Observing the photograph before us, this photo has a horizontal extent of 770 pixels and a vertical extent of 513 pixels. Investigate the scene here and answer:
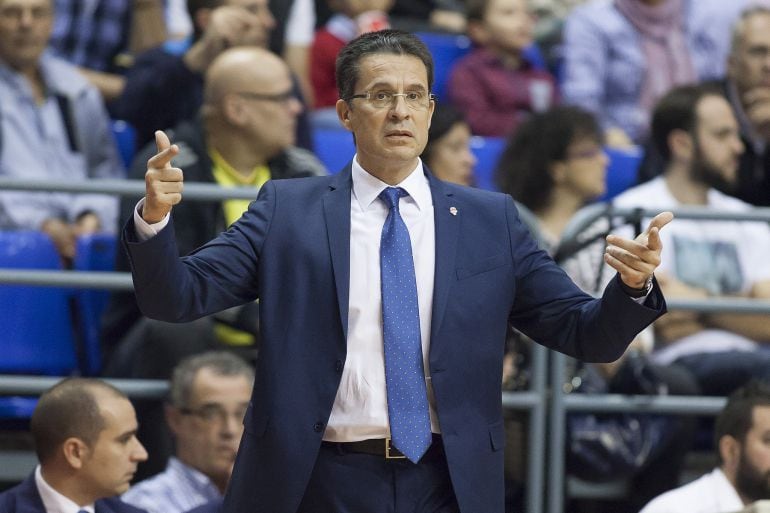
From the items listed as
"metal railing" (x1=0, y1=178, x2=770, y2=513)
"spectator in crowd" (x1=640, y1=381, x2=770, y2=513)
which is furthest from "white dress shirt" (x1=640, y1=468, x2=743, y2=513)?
"metal railing" (x1=0, y1=178, x2=770, y2=513)

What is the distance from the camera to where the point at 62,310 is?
5.60m

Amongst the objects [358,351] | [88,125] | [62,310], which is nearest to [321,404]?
[358,351]

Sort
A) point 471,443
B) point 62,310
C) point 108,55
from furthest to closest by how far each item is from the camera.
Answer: point 108,55, point 62,310, point 471,443

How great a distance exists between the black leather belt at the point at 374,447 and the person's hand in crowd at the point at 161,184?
2.12 feet

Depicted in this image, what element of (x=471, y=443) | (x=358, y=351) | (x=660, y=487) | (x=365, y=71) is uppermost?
(x=365, y=71)

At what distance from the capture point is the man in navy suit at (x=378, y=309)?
3162mm

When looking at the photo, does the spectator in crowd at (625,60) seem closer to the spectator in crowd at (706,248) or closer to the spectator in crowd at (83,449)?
the spectator in crowd at (706,248)

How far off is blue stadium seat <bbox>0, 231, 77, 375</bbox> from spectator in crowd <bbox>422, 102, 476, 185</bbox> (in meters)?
1.71

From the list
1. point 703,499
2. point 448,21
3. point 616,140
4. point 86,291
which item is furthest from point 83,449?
point 448,21

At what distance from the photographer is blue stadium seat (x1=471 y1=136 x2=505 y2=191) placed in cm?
694

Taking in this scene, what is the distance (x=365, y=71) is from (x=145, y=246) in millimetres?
678

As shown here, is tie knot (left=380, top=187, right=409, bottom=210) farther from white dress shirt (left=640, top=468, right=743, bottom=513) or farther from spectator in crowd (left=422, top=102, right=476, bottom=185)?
spectator in crowd (left=422, top=102, right=476, bottom=185)

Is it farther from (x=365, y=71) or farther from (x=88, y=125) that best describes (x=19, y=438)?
(x=365, y=71)

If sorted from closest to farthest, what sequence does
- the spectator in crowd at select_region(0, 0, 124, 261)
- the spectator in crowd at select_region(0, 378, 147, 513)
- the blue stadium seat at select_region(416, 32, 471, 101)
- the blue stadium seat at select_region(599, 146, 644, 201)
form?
the spectator in crowd at select_region(0, 378, 147, 513) → the spectator in crowd at select_region(0, 0, 124, 261) → the blue stadium seat at select_region(599, 146, 644, 201) → the blue stadium seat at select_region(416, 32, 471, 101)
